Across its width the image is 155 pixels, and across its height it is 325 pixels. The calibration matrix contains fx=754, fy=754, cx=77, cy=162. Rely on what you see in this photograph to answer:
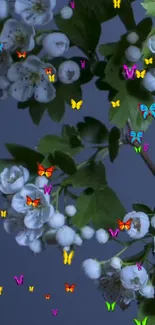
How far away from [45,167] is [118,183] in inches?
33.3

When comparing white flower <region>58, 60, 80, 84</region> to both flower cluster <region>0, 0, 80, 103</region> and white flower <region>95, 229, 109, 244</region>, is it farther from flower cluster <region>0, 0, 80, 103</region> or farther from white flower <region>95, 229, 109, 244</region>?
white flower <region>95, 229, 109, 244</region>

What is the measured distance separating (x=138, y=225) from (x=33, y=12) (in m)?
0.29

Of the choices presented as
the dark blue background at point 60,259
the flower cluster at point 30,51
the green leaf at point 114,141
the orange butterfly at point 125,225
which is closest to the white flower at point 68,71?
the flower cluster at point 30,51

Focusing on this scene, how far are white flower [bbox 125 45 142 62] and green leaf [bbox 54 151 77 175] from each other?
0.15 meters

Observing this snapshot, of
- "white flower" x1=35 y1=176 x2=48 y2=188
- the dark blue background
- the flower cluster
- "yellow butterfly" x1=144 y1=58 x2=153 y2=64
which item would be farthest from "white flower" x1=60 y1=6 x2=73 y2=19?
the dark blue background

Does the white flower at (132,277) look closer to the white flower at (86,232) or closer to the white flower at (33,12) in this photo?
the white flower at (86,232)

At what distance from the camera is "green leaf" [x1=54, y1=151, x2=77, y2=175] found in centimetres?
87

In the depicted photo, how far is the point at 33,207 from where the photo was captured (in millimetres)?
839

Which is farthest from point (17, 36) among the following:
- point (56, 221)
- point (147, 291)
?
point (147, 291)

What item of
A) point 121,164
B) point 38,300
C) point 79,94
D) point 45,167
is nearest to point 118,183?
point 121,164

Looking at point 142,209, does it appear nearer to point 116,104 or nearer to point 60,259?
point 116,104

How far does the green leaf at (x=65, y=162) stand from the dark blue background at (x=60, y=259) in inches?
32.1

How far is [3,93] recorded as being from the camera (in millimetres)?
987

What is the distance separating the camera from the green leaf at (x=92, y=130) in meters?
0.95
